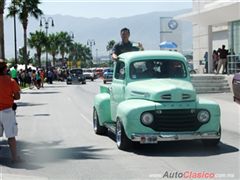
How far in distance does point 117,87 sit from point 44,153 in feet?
7.13

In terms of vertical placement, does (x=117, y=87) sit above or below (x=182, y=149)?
above

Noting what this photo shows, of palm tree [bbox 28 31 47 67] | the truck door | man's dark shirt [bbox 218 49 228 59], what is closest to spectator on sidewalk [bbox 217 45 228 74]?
man's dark shirt [bbox 218 49 228 59]

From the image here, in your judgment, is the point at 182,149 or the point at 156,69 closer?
the point at 182,149

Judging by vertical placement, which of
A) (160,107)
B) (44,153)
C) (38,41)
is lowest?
(44,153)

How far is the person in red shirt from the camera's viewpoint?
10062 mm

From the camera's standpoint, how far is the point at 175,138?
A: 10602mm

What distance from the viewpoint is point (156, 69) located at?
12.1m

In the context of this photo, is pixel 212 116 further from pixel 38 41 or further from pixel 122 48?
pixel 38 41

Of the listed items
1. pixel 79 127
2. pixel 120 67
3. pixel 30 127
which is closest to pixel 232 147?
pixel 120 67

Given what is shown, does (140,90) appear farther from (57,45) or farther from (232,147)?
(57,45)

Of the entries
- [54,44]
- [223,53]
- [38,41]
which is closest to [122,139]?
[223,53]

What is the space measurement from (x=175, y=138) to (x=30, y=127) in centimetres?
718

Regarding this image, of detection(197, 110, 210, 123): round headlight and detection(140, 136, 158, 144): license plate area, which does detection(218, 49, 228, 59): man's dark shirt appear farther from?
detection(140, 136, 158, 144): license plate area

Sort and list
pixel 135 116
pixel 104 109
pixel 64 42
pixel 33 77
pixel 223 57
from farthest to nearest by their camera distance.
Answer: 1. pixel 64 42
2. pixel 33 77
3. pixel 223 57
4. pixel 104 109
5. pixel 135 116
